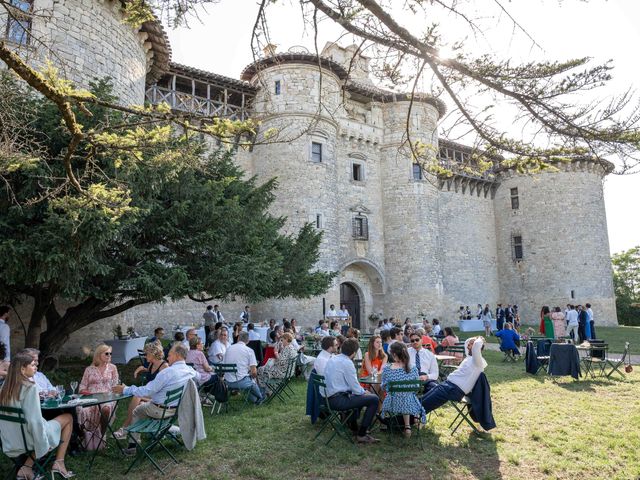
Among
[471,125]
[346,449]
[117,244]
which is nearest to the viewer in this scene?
[471,125]

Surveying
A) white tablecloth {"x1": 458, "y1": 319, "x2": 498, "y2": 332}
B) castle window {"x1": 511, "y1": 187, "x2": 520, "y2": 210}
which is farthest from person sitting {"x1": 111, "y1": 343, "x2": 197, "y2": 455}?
castle window {"x1": 511, "y1": 187, "x2": 520, "y2": 210}

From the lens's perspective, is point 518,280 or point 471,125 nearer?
point 471,125

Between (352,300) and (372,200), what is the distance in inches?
216

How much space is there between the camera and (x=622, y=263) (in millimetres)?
47844

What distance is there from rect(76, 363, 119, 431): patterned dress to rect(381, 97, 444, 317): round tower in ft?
64.4

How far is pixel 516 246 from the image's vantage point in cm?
3119

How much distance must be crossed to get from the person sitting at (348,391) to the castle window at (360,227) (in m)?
18.2

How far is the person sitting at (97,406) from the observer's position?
5316 mm

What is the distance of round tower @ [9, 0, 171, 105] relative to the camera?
1114 cm

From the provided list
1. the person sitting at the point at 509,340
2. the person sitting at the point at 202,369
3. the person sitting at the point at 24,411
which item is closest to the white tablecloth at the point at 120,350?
the person sitting at the point at 202,369

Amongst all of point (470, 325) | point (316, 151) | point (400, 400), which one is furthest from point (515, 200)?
point (400, 400)

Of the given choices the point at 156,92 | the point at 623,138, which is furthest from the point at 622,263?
the point at 623,138

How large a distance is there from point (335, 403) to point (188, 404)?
1705 mm

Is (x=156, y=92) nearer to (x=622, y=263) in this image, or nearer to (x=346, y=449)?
(x=346, y=449)
